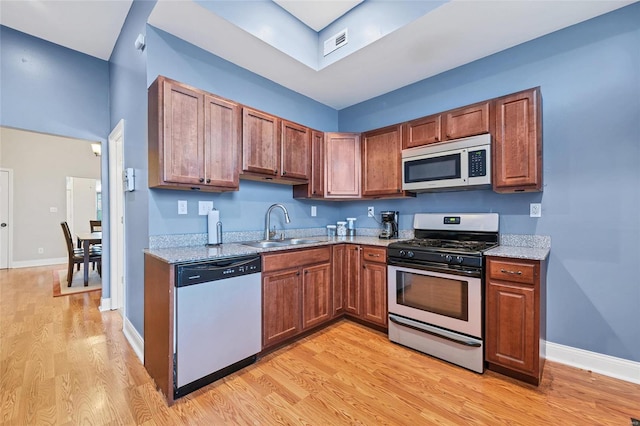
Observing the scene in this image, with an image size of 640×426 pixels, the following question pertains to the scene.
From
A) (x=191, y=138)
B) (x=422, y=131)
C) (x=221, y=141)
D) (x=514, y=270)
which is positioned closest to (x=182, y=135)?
(x=191, y=138)

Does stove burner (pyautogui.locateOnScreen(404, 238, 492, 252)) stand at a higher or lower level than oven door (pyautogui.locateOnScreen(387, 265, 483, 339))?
higher

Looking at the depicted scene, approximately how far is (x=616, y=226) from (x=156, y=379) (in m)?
3.58

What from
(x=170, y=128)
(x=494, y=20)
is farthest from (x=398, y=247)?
(x=170, y=128)

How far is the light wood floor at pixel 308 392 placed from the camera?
5.16ft

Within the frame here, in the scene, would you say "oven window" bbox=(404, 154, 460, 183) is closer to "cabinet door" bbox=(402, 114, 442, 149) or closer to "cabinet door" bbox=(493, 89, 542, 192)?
"cabinet door" bbox=(402, 114, 442, 149)

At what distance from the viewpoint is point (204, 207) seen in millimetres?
2510

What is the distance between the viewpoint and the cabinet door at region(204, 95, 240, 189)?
2230mm

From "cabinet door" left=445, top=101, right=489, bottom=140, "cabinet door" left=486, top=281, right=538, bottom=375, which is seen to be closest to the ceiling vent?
"cabinet door" left=445, top=101, right=489, bottom=140

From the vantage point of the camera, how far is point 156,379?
1.87 metres

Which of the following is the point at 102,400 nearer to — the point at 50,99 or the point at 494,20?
the point at 50,99

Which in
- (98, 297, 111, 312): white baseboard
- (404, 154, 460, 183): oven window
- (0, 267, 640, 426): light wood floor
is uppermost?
(404, 154, 460, 183): oven window

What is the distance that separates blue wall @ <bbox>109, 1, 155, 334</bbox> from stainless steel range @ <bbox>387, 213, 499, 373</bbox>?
227cm

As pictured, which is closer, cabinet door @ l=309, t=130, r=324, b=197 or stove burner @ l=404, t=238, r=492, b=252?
stove burner @ l=404, t=238, r=492, b=252

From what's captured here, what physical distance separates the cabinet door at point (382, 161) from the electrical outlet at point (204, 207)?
178 centimetres
